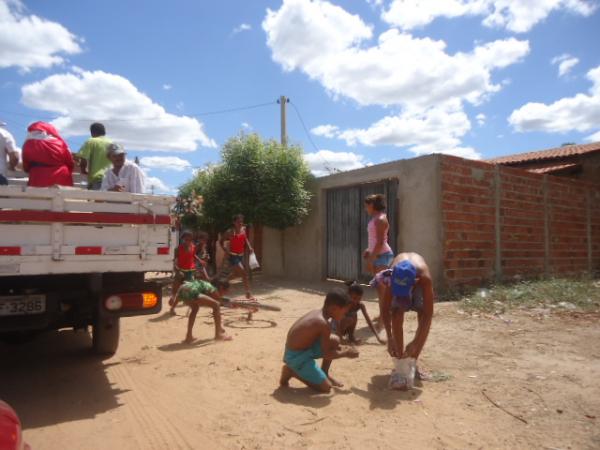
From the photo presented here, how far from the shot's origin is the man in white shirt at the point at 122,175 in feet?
14.4

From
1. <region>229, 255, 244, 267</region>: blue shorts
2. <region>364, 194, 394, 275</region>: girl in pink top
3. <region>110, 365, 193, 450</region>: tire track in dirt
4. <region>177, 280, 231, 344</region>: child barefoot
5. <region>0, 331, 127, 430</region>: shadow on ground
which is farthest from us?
<region>229, 255, 244, 267</region>: blue shorts

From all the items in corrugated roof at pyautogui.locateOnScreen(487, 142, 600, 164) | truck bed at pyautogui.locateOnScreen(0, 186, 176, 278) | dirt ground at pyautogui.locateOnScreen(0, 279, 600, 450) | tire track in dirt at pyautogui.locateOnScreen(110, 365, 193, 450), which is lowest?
tire track in dirt at pyautogui.locateOnScreen(110, 365, 193, 450)

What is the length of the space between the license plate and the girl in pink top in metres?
3.55

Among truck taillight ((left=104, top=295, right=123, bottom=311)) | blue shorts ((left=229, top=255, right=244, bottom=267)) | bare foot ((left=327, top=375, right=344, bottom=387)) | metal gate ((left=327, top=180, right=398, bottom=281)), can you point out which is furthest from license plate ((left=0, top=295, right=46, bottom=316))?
metal gate ((left=327, top=180, right=398, bottom=281))

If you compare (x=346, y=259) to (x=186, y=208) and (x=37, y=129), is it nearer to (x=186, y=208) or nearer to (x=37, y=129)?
(x=186, y=208)

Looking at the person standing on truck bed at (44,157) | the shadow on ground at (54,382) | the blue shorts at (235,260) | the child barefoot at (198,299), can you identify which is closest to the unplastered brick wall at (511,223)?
the blue shorts at (235,260)

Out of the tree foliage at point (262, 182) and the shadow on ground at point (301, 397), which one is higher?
the tree foliage at point (262, 182)

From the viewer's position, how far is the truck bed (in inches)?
129

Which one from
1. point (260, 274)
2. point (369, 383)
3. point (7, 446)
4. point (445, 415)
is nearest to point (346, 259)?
point (260, 274)

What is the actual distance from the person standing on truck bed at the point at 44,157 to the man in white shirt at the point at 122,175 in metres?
A: 0.39

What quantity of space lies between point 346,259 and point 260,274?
4.08m

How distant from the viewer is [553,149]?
17469mm

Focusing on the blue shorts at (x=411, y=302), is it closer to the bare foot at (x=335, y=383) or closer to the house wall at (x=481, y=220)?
the bare foot at (x=335, y=383)

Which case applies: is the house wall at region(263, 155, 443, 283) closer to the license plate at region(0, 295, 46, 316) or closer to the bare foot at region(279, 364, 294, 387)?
the bare foot at region(279, 364, 294, 387)
